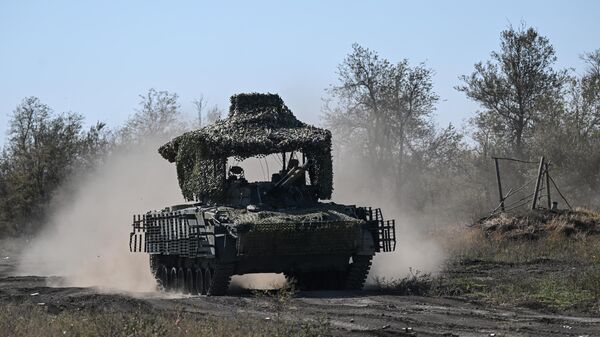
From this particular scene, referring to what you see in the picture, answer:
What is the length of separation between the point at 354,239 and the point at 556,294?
14.3ft

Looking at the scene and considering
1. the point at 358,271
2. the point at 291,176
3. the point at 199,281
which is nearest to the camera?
the point at 358,271

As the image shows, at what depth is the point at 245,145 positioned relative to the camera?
2423cm

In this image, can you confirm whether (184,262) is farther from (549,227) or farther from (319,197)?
(549,227)

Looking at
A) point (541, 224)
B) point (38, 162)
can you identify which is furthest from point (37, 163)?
point (541, 224)

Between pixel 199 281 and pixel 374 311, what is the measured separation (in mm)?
6624

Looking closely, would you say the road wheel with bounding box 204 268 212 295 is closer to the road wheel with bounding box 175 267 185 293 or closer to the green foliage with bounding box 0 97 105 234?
the road wheel with bounding box 175 267 185 293

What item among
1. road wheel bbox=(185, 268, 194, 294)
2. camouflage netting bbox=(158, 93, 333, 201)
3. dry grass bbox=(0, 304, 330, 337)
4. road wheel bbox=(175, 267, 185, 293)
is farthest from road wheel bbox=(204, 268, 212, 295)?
dry grass bbox=(0, 304, 330, 337)

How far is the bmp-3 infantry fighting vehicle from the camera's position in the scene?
68.7 ft

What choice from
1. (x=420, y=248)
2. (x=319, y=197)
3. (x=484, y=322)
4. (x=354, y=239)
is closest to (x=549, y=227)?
(x=420, y=248)

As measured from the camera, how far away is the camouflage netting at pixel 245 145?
24.2 m

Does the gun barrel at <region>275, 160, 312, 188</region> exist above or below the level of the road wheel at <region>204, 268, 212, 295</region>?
above

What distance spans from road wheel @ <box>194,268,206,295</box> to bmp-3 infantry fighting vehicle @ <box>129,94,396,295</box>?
0.8 inches

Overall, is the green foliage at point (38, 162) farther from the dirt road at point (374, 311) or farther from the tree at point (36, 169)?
the dirt road at point (374, 311)

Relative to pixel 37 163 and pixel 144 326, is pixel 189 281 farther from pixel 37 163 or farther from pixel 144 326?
pixel 37 163
